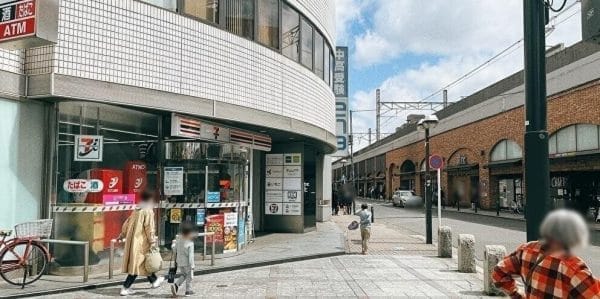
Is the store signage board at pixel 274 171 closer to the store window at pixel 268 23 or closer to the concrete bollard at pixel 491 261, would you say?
the store window at pixel 268 23

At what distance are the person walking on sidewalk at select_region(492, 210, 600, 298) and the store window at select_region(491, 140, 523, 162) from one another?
97.7ft

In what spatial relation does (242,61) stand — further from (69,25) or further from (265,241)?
(265,241)

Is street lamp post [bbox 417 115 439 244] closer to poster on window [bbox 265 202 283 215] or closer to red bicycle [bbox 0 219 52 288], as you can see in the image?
poster on window [bbox 265 202 283 215]

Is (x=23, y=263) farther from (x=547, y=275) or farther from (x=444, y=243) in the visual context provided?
(x=444, y=243)

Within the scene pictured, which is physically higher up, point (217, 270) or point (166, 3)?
point (166, 3)

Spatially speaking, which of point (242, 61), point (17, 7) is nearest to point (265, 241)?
point (242, 61)

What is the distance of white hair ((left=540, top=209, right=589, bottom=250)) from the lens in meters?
2.54

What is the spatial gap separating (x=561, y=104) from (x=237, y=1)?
1931 centimetres

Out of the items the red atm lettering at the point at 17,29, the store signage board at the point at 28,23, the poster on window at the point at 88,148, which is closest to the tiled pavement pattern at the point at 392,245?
the poster on window at the point at 88,148

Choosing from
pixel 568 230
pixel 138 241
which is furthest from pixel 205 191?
pixel 568 230

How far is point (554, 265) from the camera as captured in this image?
2992mm

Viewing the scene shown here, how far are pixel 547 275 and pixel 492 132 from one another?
33733 millimetres

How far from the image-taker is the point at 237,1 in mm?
13367

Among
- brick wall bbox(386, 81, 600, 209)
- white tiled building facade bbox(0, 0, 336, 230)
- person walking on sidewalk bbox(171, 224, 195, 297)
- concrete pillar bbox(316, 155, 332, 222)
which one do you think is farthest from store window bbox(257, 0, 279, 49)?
brick wall bbox(386, 81, 600, 209)
